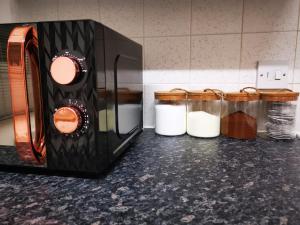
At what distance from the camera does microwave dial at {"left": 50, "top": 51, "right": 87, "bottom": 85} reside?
407 mm

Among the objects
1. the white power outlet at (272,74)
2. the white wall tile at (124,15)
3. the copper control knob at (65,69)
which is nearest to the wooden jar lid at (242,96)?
the white power outlet at (272,74)

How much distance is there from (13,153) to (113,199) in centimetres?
24

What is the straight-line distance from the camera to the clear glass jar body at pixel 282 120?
2.50 feet

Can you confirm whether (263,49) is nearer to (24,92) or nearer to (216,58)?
(216,58)

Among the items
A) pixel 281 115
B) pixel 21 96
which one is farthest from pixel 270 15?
pixel 21 96

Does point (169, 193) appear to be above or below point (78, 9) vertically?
below

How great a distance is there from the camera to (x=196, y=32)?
0.86m

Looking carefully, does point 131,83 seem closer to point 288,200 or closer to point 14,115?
point 14,115

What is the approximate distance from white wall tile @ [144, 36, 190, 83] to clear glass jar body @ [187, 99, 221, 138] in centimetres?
13

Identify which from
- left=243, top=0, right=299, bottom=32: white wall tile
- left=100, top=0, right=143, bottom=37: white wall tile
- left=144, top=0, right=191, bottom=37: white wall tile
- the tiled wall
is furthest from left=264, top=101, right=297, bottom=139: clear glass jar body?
left=100, top=0, right=143, bottom=37: white wall tile

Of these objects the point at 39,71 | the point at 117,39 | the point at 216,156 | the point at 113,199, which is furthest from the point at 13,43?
the point at 216,156

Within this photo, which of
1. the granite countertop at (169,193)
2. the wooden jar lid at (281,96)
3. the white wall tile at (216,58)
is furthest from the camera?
the white wall tile at (216,58)

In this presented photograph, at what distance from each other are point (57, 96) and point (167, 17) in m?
0.59

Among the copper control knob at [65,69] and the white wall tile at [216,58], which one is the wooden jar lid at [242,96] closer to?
the white wall tile at [216,58]
